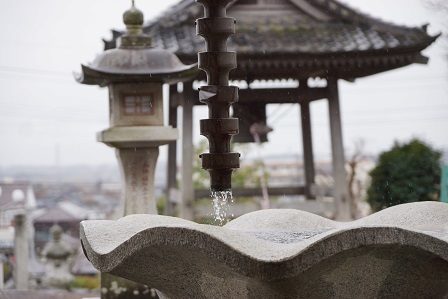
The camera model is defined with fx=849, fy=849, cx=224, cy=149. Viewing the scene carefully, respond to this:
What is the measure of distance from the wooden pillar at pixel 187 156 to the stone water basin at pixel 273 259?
29.0 feet

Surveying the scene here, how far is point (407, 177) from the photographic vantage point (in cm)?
1277

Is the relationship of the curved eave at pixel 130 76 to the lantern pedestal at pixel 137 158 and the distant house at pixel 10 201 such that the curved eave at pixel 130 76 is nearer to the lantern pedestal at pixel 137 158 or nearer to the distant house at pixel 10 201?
the lantern pedestal at pixel 137 158

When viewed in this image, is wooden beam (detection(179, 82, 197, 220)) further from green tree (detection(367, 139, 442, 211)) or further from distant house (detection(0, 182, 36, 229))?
distant house (detection(0, 182, 36, 229))

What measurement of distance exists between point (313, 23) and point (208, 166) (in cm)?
953

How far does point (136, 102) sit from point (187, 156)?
12.2ft

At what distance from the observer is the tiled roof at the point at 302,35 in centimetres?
1213

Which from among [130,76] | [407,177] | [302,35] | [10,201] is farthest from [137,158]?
[10,201]

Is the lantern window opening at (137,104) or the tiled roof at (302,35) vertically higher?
the tiled roof at (302,35)

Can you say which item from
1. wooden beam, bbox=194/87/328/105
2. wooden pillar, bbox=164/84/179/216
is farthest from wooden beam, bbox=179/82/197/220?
wooden pillar, bbox=164/84/179/216

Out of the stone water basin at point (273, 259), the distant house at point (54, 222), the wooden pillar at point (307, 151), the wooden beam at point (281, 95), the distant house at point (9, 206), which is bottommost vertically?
the distant house at point (54, 222)

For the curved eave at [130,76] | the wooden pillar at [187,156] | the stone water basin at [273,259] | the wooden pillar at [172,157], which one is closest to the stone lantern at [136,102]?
the curved eave at [130,76]

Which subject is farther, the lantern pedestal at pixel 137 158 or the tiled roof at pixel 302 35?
the tiled roof at pixel 302 35

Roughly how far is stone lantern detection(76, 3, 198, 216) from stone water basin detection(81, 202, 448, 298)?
5.08 metres

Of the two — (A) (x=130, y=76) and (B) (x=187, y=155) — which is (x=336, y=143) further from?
(A) (x=130, y=76)
